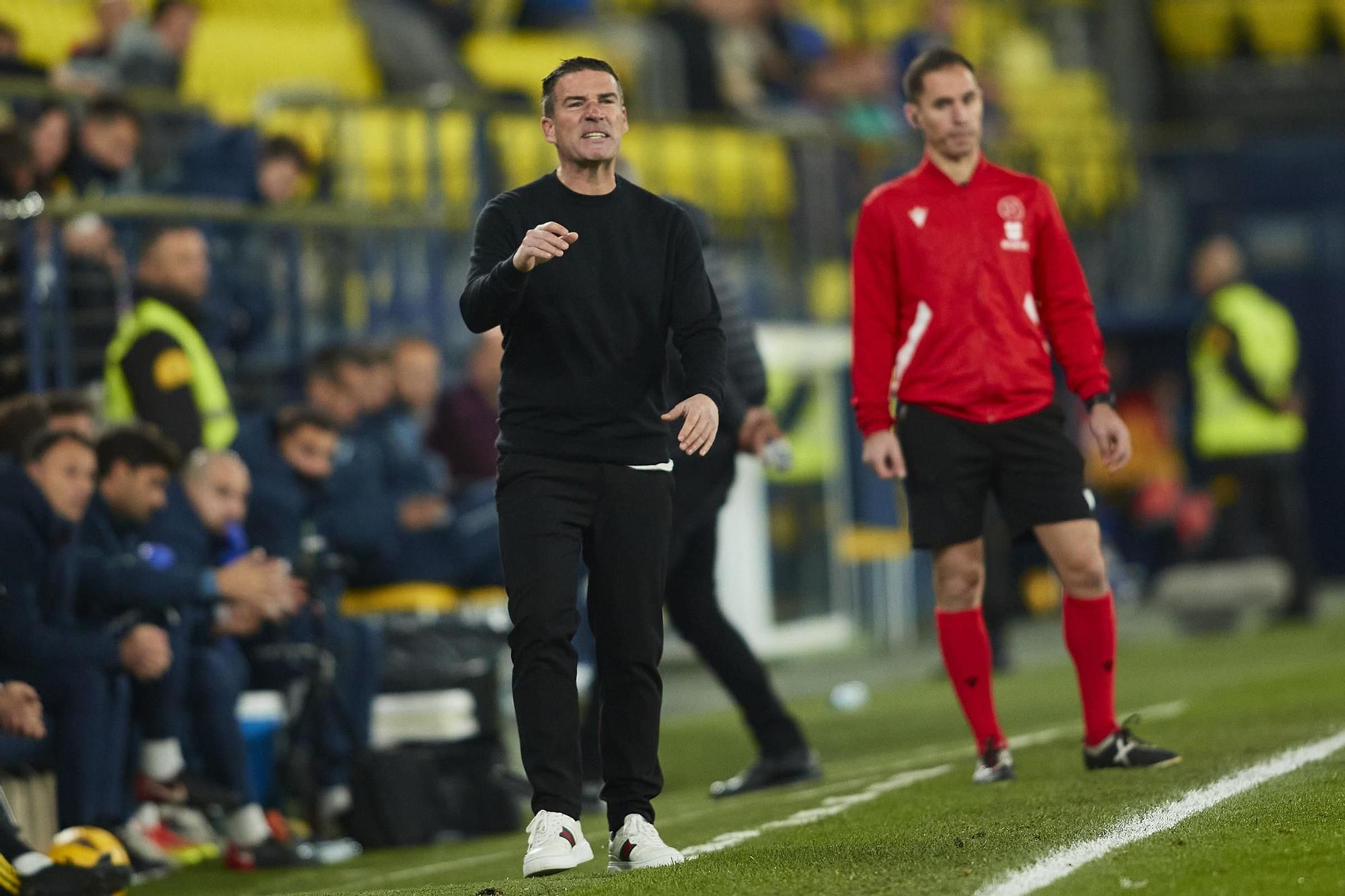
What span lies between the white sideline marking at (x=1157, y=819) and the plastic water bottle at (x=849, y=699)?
12.9ft

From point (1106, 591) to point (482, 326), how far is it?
223 cm

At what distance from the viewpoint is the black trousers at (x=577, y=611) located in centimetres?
510

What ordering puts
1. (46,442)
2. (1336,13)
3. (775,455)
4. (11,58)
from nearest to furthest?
1. (46,442)
2. (775,455)
3. (11,58)
4. (1336,13)

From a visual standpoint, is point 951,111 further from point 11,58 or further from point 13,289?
point 11,58

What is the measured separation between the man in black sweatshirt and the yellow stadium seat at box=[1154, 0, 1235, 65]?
52.8 ft

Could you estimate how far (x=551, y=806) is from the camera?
16.6ft

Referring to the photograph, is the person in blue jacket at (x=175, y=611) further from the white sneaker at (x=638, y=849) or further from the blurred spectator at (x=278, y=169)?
the blurred spectator at (x=278, y=169)

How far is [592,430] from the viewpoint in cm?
516

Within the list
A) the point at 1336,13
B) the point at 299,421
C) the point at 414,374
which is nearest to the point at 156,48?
the point at 414,374

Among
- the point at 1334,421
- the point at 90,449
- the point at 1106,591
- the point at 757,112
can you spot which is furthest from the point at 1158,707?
the point at 1334,421

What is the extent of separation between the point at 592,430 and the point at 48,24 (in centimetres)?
771

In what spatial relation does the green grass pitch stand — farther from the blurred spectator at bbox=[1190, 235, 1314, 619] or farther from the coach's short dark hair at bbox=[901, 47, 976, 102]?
the blurred spectator at bbox=[1190, 235, 1314, 619]

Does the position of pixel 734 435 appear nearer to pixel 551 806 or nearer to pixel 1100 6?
pixel 551 806

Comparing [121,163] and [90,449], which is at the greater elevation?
[121,163]
